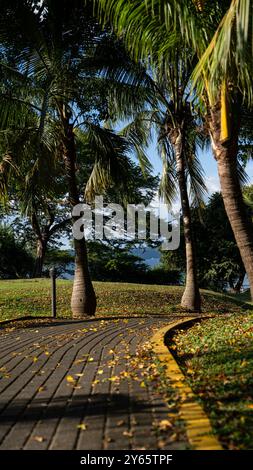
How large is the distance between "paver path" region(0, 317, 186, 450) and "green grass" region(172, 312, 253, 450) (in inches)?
18.3

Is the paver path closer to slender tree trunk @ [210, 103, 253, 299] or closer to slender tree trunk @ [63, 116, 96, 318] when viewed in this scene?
slender tree trunk @ [210, 103, 253, 299]

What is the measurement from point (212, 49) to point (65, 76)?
295 inches

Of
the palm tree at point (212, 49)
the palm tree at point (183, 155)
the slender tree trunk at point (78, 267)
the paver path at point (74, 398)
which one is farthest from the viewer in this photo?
the palm tree at point (183, 155)

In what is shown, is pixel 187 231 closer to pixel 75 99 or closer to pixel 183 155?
pixel 183 155

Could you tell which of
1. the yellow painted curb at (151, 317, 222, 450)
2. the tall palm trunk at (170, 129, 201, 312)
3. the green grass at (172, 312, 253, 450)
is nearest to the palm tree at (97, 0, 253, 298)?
the green grass at (172, 312, 253, 450)

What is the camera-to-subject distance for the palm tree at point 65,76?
38.4 feet

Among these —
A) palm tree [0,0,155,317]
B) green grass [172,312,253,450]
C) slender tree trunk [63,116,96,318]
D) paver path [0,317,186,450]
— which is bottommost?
paver path [0,317,186,450]

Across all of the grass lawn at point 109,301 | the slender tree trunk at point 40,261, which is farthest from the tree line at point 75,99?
the slender tree trunk at point 40,261

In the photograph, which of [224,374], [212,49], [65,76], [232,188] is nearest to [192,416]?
[224,374]

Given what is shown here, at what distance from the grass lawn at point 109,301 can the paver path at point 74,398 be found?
750 centimetres

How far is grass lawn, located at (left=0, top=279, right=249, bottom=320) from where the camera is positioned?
15.3 metres

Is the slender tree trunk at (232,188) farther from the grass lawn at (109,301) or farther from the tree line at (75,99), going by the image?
the grass lawn at (109,301)

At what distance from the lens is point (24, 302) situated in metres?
16.2
